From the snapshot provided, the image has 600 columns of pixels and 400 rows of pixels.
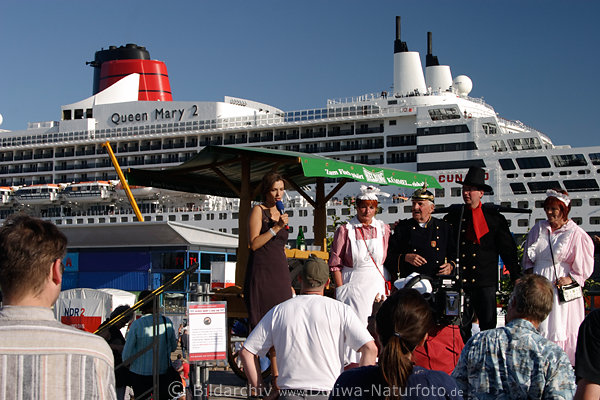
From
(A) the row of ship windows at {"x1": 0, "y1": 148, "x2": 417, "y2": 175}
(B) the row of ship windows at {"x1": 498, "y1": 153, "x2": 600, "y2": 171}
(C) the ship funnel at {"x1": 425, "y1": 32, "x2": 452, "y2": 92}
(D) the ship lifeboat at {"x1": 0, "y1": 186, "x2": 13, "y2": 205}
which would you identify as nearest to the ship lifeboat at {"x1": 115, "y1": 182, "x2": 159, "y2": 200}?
(A) the row of ship windows at {"x1": 0, "y1": 148, "x2": 417, "y2": 175}

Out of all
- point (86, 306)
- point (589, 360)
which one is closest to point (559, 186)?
point (86, 306)

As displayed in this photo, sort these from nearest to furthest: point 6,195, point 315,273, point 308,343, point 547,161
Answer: point 308,343 → point 315,273 → point 547,161 → point 6,195

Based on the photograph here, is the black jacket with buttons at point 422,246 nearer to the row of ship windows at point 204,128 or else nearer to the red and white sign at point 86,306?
the red and white sign at point 86,306

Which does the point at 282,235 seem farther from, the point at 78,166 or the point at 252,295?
the point at 78,166

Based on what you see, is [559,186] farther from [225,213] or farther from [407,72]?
[225,213]

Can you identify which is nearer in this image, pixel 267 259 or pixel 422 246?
pixel 267 259

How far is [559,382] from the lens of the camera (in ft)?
10.2

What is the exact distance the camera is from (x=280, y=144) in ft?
144

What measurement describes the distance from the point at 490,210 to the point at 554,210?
56 centimetres

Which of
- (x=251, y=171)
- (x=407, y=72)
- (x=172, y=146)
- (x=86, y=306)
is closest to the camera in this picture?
(x=251, y=171)

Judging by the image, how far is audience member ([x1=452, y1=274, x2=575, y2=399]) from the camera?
3.11 meters

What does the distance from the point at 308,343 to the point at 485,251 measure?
8.54 ft

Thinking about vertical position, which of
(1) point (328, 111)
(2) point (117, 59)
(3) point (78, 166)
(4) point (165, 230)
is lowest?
(4) point (165, 230)

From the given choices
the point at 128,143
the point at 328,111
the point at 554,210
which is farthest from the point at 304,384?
the point at 128,143
